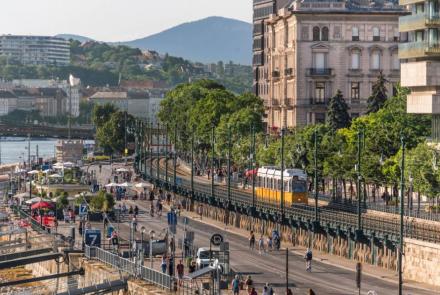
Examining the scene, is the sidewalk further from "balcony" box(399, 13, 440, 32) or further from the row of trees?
"balcony" box(399, 13, 440, 32)

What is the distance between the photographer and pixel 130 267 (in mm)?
78562

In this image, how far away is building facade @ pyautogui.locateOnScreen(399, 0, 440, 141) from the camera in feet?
367

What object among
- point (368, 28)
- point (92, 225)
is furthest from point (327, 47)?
Answer: point (92, 225)

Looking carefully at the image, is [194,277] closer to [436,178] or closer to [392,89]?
[436,178]

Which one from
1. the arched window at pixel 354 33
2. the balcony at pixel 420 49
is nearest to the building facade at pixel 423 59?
the balcony at pixel 420 49

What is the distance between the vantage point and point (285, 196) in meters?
110

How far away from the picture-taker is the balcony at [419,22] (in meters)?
112

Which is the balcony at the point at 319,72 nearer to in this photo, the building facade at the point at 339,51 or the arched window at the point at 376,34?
the building facade at the point at 339,51

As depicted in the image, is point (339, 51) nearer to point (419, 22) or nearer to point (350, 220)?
point (419, 22)

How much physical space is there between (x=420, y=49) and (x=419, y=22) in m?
1.92

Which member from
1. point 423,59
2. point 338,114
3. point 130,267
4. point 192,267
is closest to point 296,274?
point 192,267

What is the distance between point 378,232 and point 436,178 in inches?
448

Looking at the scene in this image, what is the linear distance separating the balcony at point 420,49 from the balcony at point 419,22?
115 cm

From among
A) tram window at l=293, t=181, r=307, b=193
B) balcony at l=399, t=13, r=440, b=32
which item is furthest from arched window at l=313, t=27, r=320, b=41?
tram window at l=293, t=181, r=307, b=193
